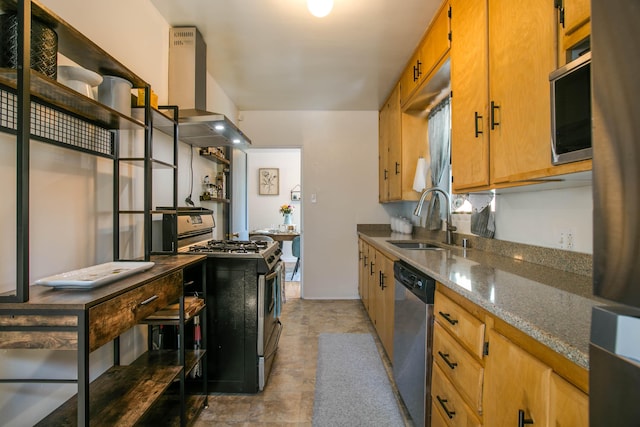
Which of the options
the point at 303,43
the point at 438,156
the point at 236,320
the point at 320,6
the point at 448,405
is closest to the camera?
the point at 448,405

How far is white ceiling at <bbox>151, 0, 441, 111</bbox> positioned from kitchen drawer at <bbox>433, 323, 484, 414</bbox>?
2083 millimetres

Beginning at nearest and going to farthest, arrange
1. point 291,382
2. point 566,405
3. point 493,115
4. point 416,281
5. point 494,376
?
point 566,405 < point 494,376 < point 493,115 < point 416,281 < point 291,382

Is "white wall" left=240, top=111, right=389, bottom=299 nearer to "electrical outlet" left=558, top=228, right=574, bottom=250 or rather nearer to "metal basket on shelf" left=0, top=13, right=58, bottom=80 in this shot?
"electrical outlet" left=558, top=228, right=574, bottom=250

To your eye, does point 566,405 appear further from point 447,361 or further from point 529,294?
point 447,361

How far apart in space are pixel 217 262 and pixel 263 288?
353 millimetres

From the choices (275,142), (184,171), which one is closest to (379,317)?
(184,171)

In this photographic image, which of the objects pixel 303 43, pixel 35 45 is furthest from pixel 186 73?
pixel 35 45

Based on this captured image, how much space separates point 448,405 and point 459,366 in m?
0.21

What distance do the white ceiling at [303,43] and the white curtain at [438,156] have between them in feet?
1.97

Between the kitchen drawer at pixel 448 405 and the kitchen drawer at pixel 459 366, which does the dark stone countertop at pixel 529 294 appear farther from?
the kitchen drawer at pixel 448 405

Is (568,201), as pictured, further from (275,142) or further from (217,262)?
(275,142)

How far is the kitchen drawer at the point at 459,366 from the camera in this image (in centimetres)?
101

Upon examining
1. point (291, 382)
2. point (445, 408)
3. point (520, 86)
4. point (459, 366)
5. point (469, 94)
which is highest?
point (469, 94)

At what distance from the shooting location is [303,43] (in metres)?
2.45
